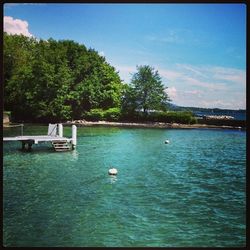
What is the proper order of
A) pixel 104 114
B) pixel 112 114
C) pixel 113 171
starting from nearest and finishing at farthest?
pixel 113 171 < pixel 104 114 < pixel 112 114

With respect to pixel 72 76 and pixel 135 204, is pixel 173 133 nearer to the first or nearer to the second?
pixel 72 76

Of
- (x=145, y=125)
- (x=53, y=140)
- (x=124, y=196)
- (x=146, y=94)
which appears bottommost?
(x=124, y=196)

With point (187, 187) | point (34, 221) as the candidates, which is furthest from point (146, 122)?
point (34, 221)

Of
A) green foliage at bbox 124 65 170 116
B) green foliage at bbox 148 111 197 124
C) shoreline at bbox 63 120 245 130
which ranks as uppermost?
green foliage at bbox 124 65 170 116

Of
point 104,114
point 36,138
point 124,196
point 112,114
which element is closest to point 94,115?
point 104,114

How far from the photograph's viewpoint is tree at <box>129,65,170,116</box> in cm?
1088

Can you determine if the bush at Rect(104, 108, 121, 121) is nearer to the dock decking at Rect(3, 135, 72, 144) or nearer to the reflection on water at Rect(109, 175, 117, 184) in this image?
the dock decking at Rect(3, 135, 72, 144)

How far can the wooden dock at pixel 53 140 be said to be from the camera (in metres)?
10.7

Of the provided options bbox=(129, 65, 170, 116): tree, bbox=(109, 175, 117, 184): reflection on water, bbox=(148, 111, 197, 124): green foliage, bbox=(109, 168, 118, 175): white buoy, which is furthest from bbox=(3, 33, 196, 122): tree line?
bbox=(109, 175, 117, 184): reflection on water

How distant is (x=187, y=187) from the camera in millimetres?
7754

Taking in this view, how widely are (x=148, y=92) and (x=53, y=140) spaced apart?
11.5ft

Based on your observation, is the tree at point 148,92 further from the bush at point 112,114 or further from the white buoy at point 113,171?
the white buoy at point 113,171

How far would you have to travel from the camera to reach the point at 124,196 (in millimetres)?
6848

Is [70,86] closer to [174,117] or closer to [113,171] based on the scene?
[113,171]
